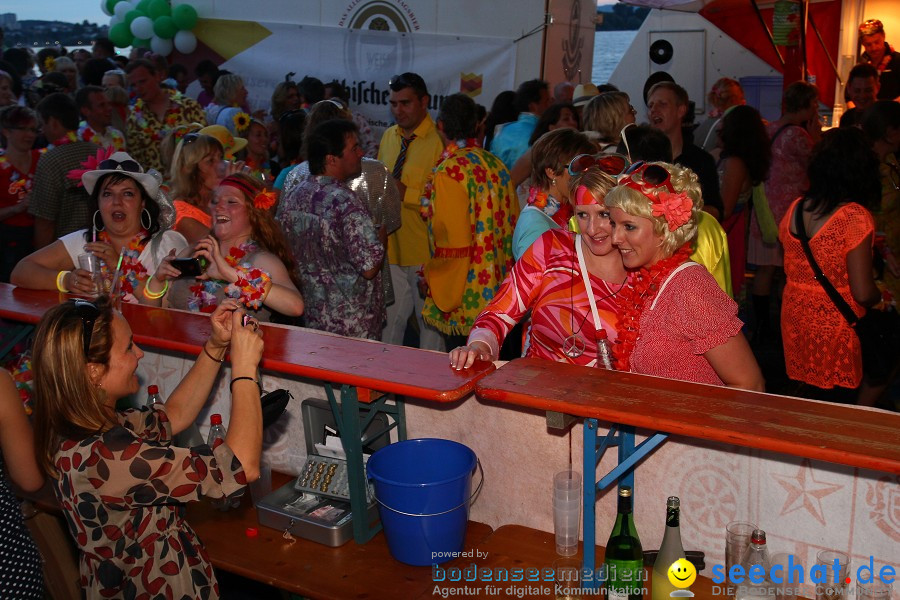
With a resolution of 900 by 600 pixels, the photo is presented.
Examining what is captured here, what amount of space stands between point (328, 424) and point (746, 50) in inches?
435

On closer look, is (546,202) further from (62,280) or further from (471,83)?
(471,83)

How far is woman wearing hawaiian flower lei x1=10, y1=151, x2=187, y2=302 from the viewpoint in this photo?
3.79m

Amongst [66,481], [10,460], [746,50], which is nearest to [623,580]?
[66,481]

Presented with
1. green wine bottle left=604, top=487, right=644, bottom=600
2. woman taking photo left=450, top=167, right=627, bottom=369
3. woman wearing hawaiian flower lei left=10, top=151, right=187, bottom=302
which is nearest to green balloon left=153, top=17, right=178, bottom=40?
woman wearing hawaiian flower lei left=10, top=151, right=187, bottom=302

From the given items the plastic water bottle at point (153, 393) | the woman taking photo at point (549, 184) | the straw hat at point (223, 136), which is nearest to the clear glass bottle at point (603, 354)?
the woman taking photo at point (549, 184)

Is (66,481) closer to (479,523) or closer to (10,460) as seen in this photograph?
(10,460)

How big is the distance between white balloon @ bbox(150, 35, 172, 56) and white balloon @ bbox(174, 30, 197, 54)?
10.2 inches

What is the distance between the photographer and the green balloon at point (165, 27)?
10477 millimetres

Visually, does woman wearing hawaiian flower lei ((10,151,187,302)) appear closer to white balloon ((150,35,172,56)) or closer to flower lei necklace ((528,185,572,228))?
flower lei necklace ((528,185,572,228))

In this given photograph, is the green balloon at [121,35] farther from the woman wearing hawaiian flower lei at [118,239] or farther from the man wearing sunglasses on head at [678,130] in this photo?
the man wearing sunglasses on head at [678,130]

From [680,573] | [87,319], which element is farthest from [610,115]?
[87,319]

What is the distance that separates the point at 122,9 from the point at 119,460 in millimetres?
10557

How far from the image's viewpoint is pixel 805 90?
6352mm

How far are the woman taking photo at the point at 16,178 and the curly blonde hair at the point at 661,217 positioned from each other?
479cm
